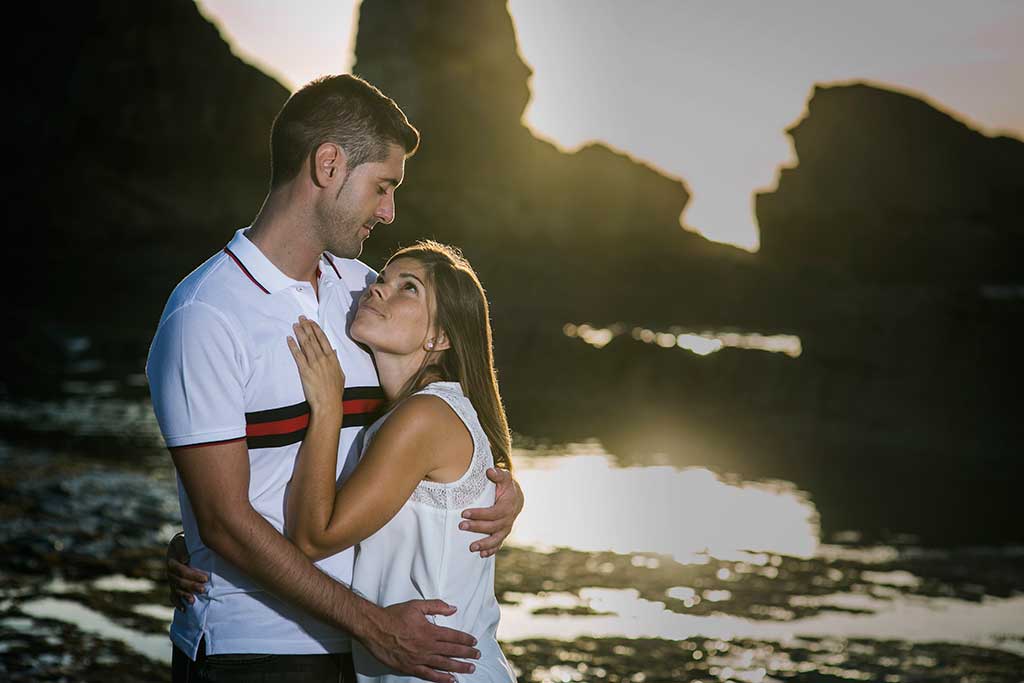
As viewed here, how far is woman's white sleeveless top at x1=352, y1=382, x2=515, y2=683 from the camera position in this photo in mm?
2631

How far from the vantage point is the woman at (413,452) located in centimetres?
253

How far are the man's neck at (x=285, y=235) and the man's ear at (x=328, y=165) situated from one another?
97mm

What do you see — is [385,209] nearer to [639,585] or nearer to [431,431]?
[431,431]

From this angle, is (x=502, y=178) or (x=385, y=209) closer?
(x=385, y=209)

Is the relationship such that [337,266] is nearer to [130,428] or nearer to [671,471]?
[671,471]

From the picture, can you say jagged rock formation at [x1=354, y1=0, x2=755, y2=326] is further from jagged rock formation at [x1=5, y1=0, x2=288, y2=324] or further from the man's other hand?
the man's other hand

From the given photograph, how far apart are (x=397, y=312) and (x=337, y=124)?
51 cm

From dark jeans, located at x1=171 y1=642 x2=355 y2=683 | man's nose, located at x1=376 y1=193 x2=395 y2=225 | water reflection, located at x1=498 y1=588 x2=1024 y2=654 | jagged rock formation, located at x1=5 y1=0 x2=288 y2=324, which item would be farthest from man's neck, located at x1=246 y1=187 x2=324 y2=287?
jagged rock formation, located at x1=5 y1=0 x2=288 y2=324

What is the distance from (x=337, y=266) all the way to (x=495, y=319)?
3195cm

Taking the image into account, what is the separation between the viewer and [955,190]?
362 feet

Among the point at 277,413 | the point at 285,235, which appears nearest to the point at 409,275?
the point at 285,235

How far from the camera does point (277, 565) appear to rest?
242 cm

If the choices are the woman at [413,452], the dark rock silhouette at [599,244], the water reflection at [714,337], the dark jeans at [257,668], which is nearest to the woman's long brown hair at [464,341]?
the woman at [413,452]

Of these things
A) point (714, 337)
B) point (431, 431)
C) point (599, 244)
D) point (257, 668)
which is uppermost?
point (599, 244)
